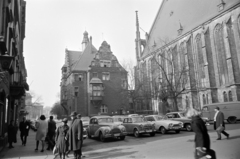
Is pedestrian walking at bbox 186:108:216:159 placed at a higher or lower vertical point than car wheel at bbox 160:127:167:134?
higher

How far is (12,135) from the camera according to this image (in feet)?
38.4

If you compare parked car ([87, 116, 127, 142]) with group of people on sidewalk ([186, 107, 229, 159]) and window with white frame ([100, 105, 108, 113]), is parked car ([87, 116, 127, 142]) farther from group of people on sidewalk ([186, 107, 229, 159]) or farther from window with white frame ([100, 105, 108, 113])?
window with white frame ([100, 105, 108, 113])

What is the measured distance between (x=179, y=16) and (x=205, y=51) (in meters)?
13.0

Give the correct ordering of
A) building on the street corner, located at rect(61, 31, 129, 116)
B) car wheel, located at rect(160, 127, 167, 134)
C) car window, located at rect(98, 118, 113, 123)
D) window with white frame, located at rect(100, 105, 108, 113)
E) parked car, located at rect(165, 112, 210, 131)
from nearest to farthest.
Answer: car window, located at rect(98, 118, 113, 123)
car wheel, located at rect(160, 127, 167, 134)
parked car, located at rect(165, 112, 210, 131)
building on the street corner, located at rect(61, 31, 129, 116)
window with white frame, located at rect(100, 105, 108, 113)

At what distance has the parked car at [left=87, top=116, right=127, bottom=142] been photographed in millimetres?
12844

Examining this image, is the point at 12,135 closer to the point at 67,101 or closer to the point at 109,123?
the point at 109,123

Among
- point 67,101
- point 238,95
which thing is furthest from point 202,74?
point 67,101

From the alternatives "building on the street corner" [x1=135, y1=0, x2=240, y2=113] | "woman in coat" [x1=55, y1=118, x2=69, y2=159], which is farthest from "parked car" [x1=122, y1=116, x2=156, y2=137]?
"building on the street corner" [x1=135, y1=0, x2=240, y2=113]

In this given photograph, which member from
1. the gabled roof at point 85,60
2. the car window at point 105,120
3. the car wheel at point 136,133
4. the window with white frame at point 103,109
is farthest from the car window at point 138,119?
the gabled roof at point 85,60

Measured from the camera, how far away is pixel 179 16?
41.9 m

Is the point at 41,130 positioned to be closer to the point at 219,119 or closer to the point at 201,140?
the point at 201,140

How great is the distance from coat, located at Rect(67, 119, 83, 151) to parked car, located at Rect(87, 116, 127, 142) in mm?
5723

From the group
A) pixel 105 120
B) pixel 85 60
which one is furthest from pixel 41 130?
pixel 85 60

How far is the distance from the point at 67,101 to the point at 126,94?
61.0ft
